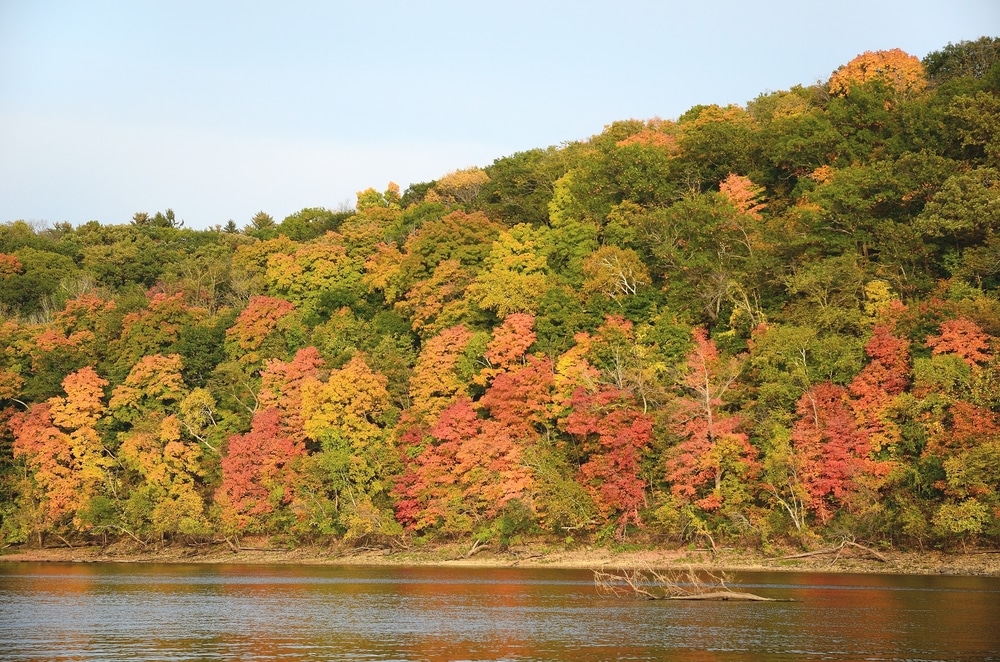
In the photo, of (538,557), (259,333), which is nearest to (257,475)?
(259,333)

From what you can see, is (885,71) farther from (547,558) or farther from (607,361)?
(547,558)

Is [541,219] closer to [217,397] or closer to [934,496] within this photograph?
[217,397]

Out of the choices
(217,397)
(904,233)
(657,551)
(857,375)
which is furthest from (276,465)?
(904,233)

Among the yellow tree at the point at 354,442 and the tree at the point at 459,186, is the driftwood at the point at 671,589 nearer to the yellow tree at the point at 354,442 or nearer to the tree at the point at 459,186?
the yellow tree at the point at 354,442

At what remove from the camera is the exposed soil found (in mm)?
49125

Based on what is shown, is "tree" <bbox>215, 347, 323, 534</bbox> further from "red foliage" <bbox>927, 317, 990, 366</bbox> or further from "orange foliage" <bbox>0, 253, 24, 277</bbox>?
"orange foliage" <bbox>0, 253, 24, 277</bbox>

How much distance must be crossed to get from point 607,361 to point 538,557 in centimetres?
1117

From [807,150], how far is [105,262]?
65.4 m

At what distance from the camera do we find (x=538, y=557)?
59.4m

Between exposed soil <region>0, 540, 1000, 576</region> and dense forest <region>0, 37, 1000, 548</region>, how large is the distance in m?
0.95

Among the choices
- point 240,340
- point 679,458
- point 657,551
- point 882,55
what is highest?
point 882,55

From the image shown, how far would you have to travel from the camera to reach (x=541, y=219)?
83750 mm

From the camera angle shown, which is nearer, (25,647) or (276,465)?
(25,647)

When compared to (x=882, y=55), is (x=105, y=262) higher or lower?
lower
